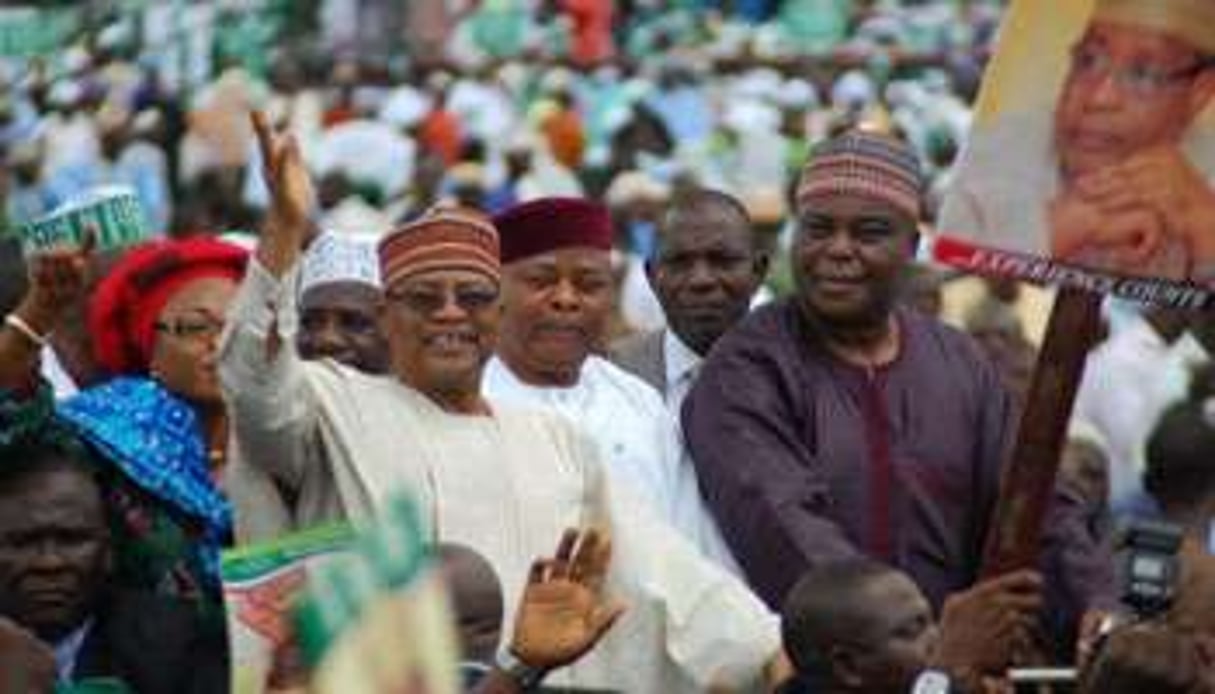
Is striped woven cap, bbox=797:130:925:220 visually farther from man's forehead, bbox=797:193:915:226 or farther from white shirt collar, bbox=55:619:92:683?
white shirt collar, bbox=55:619:92:683

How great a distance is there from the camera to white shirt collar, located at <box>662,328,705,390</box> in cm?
961

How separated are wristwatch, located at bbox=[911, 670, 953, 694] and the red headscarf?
2.15 m

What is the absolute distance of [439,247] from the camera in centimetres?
784

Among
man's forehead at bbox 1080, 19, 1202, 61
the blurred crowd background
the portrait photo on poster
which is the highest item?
man's forehead at bbox 1080, 19, 1202, 61

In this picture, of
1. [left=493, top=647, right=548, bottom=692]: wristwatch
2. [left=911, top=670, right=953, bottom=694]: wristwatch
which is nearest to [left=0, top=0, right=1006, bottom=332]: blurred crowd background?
[left=911, top=670, right=953, bottom=694]: wristwatch

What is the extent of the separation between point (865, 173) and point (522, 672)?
201 centimetres

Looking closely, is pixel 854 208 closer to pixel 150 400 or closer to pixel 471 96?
pixel 150 400

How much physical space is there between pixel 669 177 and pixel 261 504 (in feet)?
48.0

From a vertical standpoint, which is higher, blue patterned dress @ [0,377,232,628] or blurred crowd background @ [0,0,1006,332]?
blue patterned dress @ [0,377,232,628]

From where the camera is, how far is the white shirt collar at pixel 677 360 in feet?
31.5

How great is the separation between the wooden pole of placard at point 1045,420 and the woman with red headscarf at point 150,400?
139 centimetres

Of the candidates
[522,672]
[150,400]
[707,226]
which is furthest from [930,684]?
[707,226]

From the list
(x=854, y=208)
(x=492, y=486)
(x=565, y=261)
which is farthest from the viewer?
(x=565, y=261)

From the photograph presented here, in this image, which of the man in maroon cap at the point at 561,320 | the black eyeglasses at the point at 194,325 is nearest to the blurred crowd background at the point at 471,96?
the man in maroon cap at the point at 561,320
